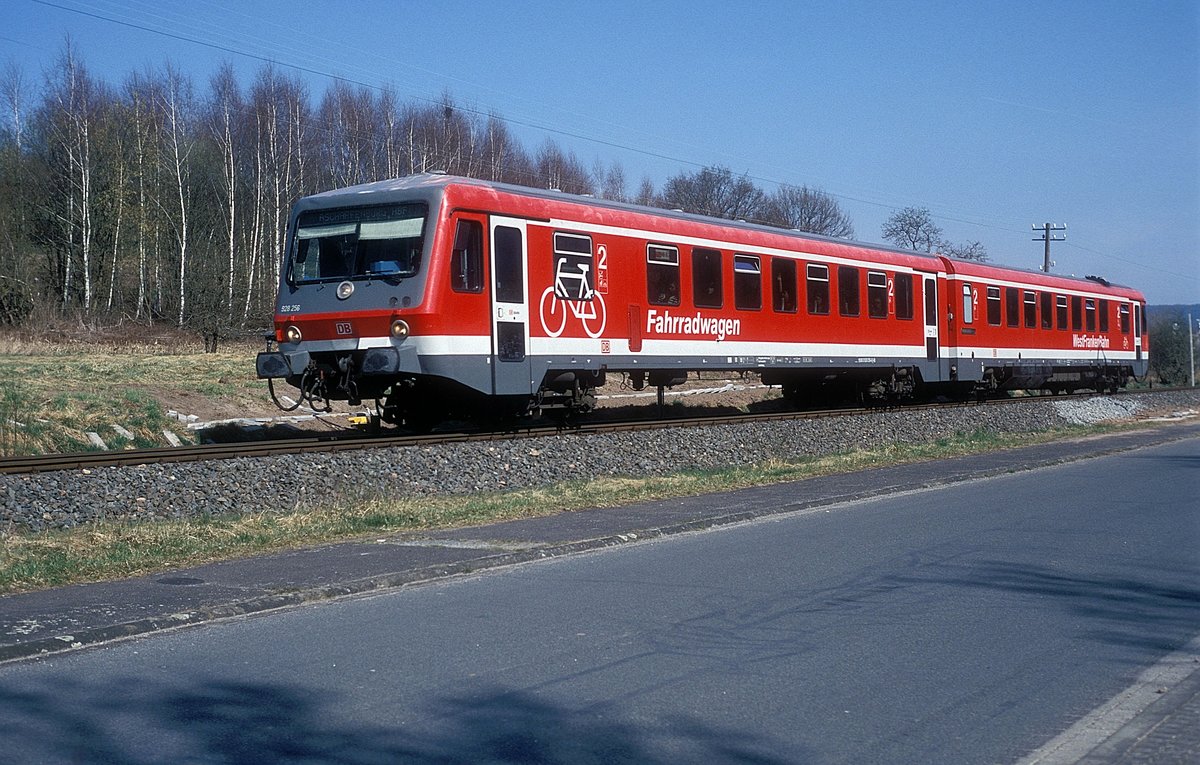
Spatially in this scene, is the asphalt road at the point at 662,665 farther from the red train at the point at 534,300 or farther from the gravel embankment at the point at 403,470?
the red train at the point at 534,300

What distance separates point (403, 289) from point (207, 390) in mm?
8243

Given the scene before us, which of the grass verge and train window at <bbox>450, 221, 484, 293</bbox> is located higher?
train window at <bbox>450, 221, 484, 293</bbox>

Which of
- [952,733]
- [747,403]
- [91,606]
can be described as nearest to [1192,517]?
[952,733]

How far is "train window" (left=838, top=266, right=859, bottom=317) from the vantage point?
85.6 ft

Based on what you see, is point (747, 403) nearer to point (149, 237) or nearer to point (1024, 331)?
point (1024, 331)

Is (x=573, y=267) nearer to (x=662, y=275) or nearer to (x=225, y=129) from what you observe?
(x=662, y=275)

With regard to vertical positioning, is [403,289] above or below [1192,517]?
above

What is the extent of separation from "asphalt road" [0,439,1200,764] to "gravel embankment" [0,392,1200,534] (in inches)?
211

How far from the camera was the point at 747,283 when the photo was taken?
75.6 feet

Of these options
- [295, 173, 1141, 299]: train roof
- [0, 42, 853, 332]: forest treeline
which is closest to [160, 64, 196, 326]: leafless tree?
[0, 42, 853, 332]: forest treeline

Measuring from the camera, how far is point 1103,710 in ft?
18.8

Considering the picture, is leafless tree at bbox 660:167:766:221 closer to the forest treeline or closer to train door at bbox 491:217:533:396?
the forest treeline

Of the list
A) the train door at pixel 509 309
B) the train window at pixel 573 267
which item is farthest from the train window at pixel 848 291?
the train door at pixel 509 309

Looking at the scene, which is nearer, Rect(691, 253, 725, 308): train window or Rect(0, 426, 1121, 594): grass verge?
Rect(0, 426, 1121, 594): grass verge
